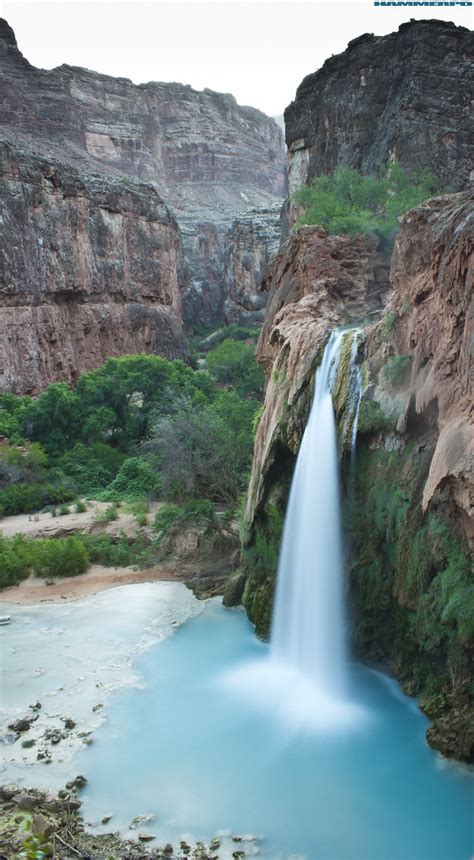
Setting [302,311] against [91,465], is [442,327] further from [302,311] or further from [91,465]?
[91,465]

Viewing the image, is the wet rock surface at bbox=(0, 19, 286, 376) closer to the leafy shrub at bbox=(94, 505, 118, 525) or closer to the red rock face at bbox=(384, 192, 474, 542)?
the leafy shrub at bbox=(94, 505, 118, 525)

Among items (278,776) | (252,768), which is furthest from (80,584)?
(278,776)

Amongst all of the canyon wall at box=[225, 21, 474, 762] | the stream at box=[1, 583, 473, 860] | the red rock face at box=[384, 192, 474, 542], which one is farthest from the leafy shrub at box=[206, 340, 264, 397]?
the stream at box=[1, 583, 473, 860]

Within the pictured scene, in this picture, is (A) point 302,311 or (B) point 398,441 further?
(A) point 302,311

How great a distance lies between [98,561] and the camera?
1766 cm

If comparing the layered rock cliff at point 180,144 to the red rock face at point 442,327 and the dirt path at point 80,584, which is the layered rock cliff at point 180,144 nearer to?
the dirt path at point 80,584

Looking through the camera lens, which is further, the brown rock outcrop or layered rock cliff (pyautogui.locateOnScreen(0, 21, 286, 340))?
layered rock cliff (pyautogui.locateOnScreen(0, 21, 286, 340))

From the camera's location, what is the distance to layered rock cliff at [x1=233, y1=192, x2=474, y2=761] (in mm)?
8336

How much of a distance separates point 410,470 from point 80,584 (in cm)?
970

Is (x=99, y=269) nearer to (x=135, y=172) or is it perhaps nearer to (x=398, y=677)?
(x=398, y=677)

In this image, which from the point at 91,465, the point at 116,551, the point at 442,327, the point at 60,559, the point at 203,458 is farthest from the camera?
the point at 91,465

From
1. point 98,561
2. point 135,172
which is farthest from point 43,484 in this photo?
point 135,172

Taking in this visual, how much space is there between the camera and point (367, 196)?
2364cm

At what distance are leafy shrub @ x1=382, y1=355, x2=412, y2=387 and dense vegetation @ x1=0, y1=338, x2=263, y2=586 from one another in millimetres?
7874
